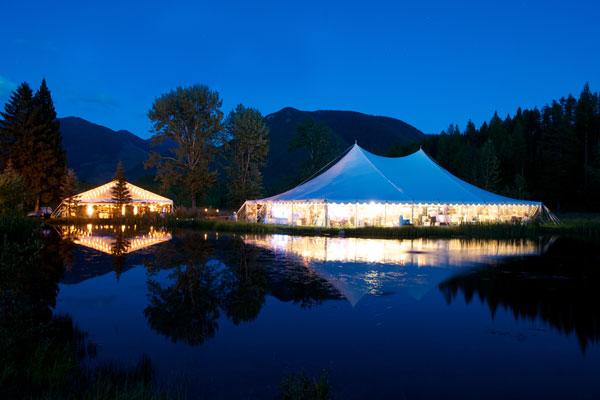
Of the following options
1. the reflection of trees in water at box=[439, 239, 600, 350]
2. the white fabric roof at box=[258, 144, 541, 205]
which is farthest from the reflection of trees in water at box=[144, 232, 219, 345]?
the white fabric roof at box=[258, 144, 541, 205]

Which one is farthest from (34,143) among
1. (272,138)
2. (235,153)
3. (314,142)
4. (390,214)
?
(272,138)

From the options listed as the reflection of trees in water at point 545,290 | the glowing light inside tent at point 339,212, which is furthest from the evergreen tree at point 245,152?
the reflection of trees in water at point 545,290

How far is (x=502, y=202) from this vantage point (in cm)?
2555

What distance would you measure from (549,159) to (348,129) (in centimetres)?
10190

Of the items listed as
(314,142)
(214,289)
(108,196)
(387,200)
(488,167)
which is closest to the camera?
(214,289)

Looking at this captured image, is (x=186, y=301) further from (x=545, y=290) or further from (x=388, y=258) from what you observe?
(x=388, y=258)

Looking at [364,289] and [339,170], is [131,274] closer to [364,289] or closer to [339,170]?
[364,289]

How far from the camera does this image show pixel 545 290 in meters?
9.12

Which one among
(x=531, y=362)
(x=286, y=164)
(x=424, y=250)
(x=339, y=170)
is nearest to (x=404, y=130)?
(x=286, y=164)

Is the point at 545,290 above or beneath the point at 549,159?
beneath

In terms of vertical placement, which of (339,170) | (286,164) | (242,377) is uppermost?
(286,164)

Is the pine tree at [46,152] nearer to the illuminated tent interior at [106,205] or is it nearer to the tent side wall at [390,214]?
the illuminated tent interior at [106,205]

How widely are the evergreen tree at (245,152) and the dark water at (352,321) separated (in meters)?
28.3

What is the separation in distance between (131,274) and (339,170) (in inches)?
709
